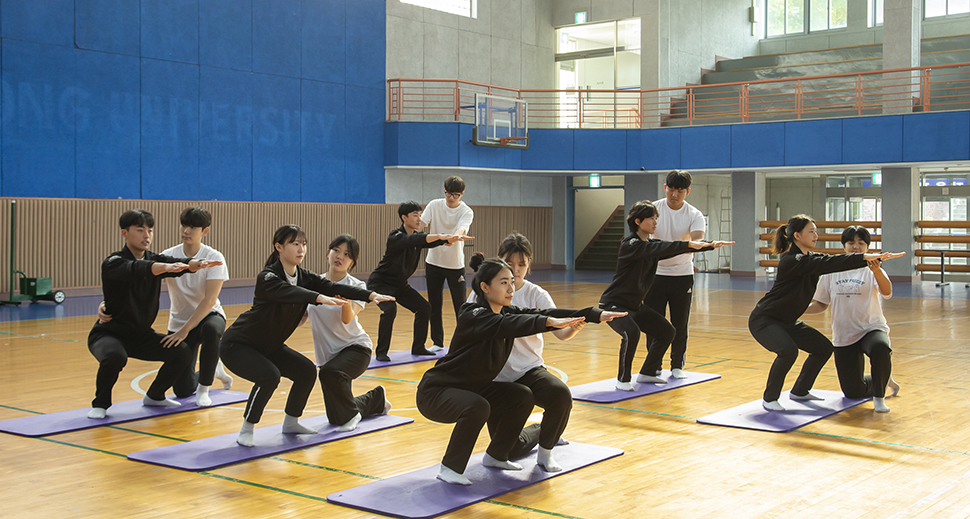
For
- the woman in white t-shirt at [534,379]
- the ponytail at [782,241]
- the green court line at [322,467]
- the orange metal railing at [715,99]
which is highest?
the orange metal railing at [715,99]

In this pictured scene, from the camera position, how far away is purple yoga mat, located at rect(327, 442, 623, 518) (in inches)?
176

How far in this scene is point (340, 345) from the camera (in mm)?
6320

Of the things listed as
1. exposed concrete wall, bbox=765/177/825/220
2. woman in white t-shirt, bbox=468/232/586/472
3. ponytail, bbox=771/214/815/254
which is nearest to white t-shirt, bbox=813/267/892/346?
ponytail, bbox=771/214/815/254

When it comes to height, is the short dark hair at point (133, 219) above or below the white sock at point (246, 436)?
above

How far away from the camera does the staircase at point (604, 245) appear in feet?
91.6

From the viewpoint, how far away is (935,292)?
1900 centimetres

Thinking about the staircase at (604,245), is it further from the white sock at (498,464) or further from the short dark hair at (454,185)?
the white sock at (498,464)

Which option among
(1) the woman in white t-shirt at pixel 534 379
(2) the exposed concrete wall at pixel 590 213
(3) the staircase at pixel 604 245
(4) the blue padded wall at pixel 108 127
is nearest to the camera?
(1) the woman in white t-shirt at pixel 534 379

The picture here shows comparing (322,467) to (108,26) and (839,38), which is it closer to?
(108,26)

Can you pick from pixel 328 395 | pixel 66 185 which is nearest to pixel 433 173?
pixel 66 185

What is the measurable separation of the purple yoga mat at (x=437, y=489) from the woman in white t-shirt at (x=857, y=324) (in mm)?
2680

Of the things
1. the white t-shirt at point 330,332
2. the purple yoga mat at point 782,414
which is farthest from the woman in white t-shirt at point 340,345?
the purple yoga mat at point 782,414

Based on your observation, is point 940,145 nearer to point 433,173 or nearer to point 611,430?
point 433,173

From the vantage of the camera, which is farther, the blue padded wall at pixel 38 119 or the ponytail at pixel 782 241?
the blue padded wall at pixel 38 119
